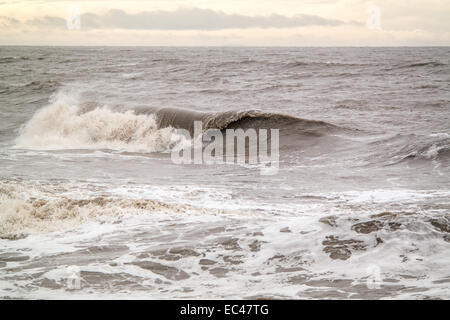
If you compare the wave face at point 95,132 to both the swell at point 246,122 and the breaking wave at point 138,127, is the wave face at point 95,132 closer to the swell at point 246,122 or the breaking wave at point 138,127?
the breaking wave at point 138,127

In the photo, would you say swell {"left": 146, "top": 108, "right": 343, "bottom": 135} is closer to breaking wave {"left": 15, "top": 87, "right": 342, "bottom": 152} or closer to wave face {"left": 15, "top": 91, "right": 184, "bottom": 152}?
breaking wave {"left": 15, "top": 87, "right": 342, "bottom": 152}

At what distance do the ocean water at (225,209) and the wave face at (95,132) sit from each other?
64 millimetres

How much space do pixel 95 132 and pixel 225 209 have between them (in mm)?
10325

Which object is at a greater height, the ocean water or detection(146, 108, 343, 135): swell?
detection(146, 108, 343, 135): swell

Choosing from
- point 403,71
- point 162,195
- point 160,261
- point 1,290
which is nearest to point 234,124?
point 162,195

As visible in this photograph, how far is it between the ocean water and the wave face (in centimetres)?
6

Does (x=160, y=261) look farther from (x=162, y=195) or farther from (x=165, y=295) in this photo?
(x=162, y=195)

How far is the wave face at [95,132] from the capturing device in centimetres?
1482

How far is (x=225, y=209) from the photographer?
7062 mm

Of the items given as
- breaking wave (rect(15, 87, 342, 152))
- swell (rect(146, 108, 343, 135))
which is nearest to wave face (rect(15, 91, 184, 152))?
breaking wave (rect(15, 87, 342, 152))

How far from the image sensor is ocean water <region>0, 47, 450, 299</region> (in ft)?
15.0

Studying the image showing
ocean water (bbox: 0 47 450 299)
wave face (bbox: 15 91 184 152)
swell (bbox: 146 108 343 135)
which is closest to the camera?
ocean water (bbox: 0 47 450 299)

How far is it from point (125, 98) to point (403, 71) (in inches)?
765

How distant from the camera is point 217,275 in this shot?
474cm
